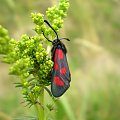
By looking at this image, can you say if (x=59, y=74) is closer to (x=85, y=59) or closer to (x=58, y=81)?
(x=58, y=81)

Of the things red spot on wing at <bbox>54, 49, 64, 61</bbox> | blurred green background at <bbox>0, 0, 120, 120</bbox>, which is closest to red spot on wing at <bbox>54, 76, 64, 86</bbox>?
red spot on wing at <bbox>54, 49, 64, 61</bbox>

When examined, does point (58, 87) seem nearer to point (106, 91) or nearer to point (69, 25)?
point (106, 91)

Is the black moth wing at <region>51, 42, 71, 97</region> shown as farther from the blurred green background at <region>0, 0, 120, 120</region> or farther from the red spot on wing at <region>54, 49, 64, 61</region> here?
the blurred green background at <region>0, 0, 120, 120</region>

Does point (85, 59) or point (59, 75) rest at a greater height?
point (85, 59)

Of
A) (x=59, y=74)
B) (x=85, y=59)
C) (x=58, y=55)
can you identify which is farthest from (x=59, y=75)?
(x=85, y=59)

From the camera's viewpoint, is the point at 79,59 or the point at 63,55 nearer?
the point at 63,55

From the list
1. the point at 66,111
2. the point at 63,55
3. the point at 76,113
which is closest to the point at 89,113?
the point at 76,113
